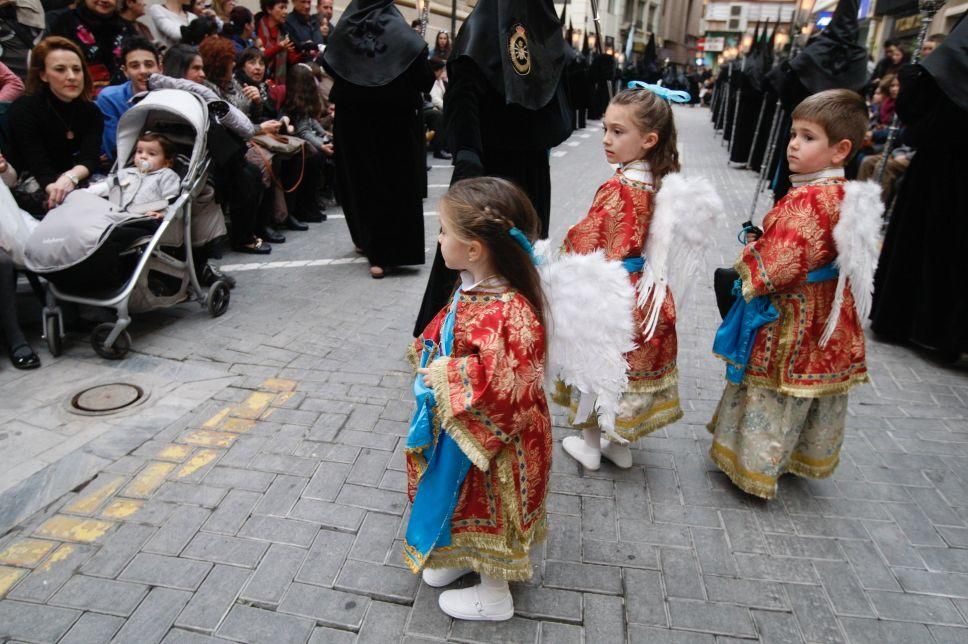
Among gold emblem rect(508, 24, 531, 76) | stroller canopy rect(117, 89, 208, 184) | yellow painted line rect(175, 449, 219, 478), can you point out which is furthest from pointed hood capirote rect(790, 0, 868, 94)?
yellow painted line rect(175, 449, 219, 478)

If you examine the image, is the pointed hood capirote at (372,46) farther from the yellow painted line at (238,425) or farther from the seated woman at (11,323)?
the yellow painted line at (238,425)

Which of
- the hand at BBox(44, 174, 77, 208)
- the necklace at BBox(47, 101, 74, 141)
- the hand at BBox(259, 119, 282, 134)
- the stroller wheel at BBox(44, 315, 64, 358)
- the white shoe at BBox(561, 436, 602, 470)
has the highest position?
the necklace at BBox(47, 101, 74, 141)

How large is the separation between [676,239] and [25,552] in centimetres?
296

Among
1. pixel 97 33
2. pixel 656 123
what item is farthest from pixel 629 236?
pixel 97 33

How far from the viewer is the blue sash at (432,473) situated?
6.04ft

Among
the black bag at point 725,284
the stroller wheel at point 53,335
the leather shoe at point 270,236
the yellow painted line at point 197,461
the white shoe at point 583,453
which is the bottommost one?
the white shoe at point 583,453

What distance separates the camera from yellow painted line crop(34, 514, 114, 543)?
2436mm

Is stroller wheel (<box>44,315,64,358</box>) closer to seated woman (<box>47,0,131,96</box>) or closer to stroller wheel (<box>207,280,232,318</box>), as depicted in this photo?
stroller wheel (<box>207,280,232,318</box>)

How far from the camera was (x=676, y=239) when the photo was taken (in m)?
2.62

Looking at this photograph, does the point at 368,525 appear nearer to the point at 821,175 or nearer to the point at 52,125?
the point at 821,175

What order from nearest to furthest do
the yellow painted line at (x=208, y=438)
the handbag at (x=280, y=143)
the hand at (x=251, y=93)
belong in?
the yellow painted line at (x=208, y=438), the hand at (x=251, y=93), the handbag at (x=280, y=143)

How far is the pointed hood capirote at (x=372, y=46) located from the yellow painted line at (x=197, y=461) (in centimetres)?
306

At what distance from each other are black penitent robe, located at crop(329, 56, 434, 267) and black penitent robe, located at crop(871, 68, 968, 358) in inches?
144

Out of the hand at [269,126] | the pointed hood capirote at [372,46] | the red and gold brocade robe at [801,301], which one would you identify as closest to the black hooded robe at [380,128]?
the pointed hood capirote at [372,46]
